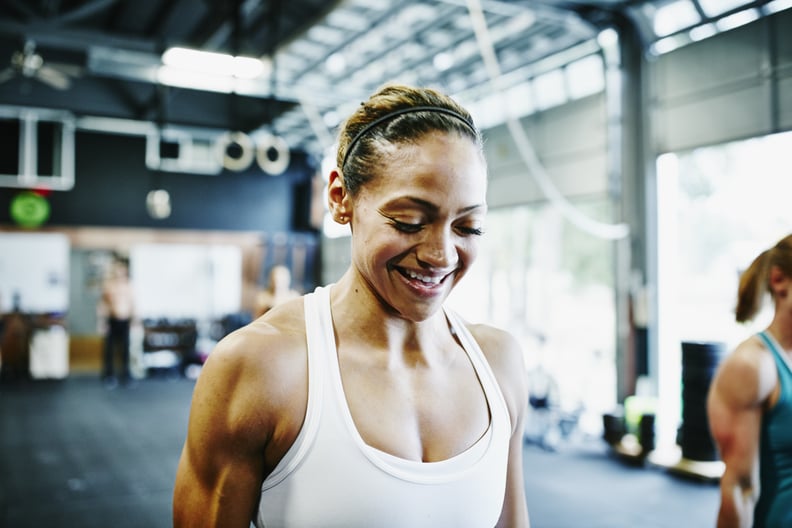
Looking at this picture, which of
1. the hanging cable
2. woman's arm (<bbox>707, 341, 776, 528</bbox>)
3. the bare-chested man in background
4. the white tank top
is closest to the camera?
the white tank top

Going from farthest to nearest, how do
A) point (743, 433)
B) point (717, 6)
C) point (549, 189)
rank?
1. point (549, 189)
2. point (717, 6)
3. point (743, 433)

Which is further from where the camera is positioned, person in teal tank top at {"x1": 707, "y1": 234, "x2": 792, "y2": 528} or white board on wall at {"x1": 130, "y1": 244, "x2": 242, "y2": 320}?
white board on wall at {"x1": 130, "y1": 244, "x2": 242, "y2": 320}

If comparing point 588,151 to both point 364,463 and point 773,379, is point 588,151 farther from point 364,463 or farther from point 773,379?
point 364,463

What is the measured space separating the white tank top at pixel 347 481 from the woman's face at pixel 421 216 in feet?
0.52

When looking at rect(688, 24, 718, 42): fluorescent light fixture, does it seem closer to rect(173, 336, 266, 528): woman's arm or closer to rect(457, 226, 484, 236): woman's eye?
rect(457, 226, 484, 236): woman's eye

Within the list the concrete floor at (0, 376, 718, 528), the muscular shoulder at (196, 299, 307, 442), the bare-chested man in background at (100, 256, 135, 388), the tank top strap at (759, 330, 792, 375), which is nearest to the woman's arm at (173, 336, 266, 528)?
the muscular shoulder at (196, 299, 307, 442)

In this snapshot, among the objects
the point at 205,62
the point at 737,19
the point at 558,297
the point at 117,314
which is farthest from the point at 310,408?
the point at 117,314

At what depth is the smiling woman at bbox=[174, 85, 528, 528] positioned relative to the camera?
2.77 ft

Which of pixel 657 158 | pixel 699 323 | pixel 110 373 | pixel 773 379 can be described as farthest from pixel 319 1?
pixel 773 379

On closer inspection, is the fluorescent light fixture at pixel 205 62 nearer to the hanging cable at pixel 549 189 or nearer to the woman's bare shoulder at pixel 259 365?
the hanging cable at pixel 549 189

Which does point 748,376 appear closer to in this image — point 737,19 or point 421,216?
point 421,216

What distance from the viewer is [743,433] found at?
1446 mm

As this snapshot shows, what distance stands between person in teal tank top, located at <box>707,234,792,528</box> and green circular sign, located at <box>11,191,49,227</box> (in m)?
10.0

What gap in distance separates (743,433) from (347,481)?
1060mm
